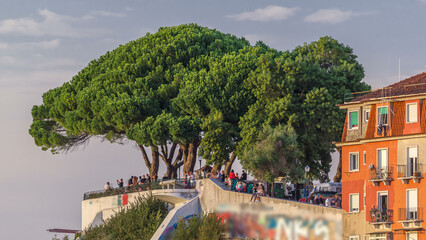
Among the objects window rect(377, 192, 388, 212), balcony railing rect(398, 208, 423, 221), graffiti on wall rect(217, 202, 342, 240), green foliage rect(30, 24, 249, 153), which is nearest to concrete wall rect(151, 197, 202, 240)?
green foliage rect(30, 24, 249, 153)

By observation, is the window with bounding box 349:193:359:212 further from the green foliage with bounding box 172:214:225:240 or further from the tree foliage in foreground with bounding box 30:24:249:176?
the tree foliage in foreground with bounding box 30:24:249:176

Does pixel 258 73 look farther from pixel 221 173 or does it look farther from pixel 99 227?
pixel 99 227

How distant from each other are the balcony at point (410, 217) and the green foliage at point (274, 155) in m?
15.3

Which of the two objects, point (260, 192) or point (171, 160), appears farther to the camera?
point (171, 160)

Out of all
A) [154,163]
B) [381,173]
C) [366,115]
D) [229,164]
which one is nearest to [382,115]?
[366,115]

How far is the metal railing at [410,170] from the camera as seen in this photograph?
70.7 metres

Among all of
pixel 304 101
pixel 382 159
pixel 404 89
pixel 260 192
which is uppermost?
pixel 304 101

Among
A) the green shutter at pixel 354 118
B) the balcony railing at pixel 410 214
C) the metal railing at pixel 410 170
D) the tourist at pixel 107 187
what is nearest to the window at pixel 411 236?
the balcony railing at pixel 410 214

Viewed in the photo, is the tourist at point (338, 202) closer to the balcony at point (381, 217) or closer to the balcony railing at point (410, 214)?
the balcony at point (381, 217)

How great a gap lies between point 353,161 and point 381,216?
630cm

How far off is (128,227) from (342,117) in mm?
19361

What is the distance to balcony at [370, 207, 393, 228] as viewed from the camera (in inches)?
2790

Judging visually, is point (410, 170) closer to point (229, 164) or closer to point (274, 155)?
point (274, 155)

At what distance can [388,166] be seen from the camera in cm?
7288
